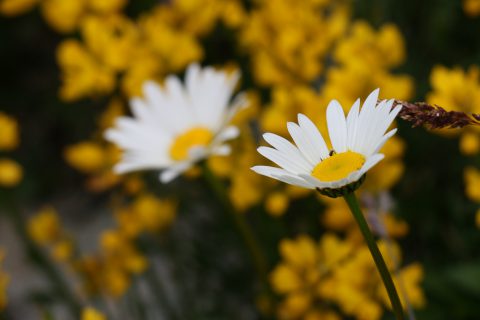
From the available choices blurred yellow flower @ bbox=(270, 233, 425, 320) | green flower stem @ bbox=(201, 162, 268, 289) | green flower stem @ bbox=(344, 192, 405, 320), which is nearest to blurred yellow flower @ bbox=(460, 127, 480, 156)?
blurred yellow flower @ bbox=(270, 233, 425, 320)

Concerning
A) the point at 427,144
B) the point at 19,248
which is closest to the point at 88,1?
the point at 427,144

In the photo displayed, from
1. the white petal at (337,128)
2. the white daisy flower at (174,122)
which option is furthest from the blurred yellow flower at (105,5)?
the white petal at (337,128)

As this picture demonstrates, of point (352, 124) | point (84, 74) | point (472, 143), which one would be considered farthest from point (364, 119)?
point (84, 74)

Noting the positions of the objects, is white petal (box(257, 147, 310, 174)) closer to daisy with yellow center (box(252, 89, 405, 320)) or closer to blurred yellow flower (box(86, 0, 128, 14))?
daisy with yellow center (box(252, 89, 405, 320))

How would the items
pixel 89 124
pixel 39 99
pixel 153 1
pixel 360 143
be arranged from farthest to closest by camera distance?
pixel 39 99 → pixel 89 124 → pixel 153 1 → pixel 360 143

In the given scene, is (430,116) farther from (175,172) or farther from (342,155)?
(175,172)

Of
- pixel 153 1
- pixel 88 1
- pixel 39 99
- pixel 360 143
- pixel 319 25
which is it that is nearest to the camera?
pixel 360 143

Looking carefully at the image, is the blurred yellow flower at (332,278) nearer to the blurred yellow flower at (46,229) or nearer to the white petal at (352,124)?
the white petal at (352,124)

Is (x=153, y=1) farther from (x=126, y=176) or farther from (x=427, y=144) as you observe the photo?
(x=427, y=144)
